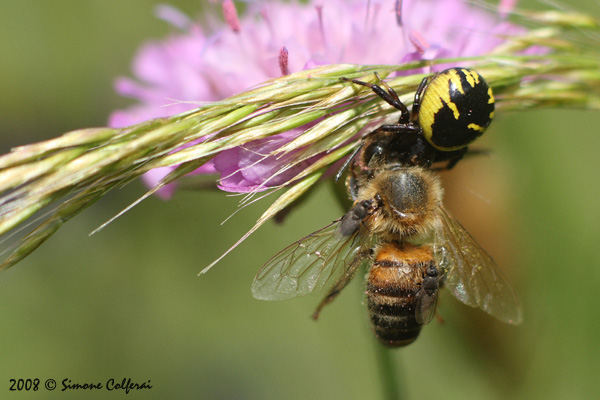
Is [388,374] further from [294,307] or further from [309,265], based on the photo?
[294,307]

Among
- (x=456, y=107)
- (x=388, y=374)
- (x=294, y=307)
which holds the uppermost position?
(x=456, y=107)

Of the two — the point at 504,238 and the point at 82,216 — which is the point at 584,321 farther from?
the point at 82,216

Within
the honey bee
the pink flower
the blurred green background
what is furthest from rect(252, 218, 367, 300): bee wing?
the blurred green background

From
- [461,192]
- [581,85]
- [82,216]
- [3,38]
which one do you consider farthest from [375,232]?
[3,38]

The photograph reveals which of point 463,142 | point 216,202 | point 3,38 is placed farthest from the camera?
point 3,38

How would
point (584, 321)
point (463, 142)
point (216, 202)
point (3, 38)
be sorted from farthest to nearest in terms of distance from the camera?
point (3, 38)
point (216, 202)
point (584, 321)
point (463, 142)

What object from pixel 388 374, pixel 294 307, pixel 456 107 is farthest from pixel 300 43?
pixel 294 307
